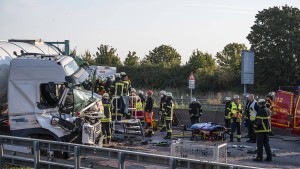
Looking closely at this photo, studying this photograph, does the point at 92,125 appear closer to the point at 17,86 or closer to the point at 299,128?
the point at 17,86

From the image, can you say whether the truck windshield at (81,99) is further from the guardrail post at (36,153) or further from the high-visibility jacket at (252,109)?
the high-visibility jacket at (252,109)

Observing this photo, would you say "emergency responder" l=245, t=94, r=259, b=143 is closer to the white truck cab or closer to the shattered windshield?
the shattered windshield

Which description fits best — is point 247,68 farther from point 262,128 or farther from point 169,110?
point 262,128

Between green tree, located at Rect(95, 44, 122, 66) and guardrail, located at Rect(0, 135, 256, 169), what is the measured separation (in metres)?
48.4

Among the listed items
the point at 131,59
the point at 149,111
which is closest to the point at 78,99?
the point at 149,111

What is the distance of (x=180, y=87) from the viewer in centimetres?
5203

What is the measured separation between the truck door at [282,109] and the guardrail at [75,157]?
1002 centimetres

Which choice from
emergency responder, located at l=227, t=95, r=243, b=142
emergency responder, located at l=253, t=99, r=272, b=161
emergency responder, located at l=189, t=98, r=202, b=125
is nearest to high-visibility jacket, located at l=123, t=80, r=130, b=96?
emergency responder, located at l=189, t=98, r=202, b=125

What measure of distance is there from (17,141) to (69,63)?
2899 millimetres

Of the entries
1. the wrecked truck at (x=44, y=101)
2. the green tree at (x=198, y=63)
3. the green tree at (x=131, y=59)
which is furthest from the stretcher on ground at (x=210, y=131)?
the green tree at (x=131, y=59)

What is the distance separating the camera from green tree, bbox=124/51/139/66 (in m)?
60.6

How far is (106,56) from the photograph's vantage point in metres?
58.2

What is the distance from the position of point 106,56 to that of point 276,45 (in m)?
22.0

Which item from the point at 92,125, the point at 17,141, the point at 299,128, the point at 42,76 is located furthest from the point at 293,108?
the point at 17,141
